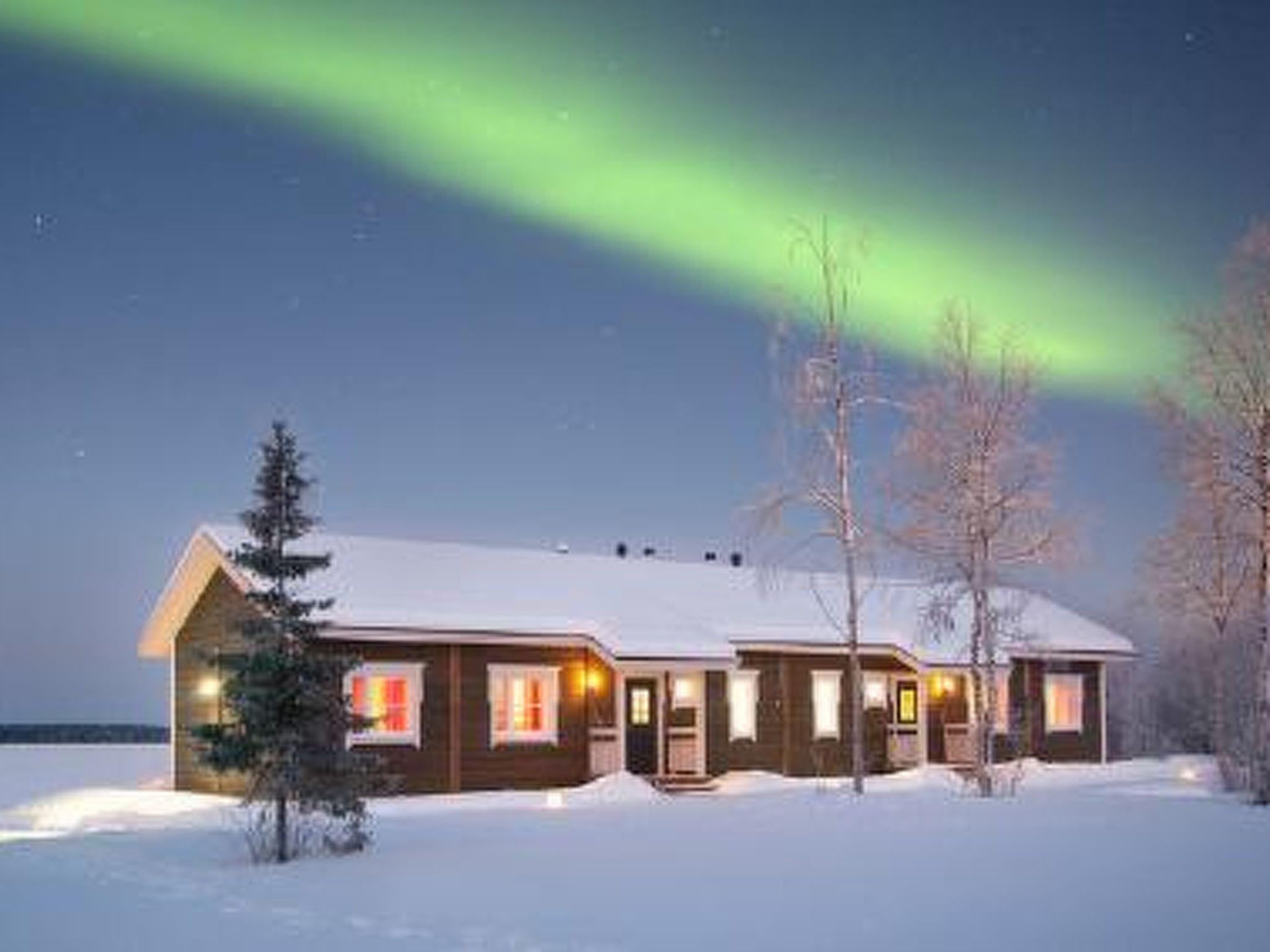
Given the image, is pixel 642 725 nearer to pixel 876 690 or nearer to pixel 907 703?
pixel 876 690

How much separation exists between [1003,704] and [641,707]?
12437 mm

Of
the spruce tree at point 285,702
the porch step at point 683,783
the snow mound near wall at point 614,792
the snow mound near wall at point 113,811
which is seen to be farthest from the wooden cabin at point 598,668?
the spruce tree at point 285,702

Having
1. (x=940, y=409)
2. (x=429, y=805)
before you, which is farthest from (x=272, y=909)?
(x=940, y=409)

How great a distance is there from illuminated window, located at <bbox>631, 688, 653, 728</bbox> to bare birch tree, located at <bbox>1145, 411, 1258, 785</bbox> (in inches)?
442

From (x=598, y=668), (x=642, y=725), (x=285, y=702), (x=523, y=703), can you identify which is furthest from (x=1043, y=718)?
(x=285, y=702)

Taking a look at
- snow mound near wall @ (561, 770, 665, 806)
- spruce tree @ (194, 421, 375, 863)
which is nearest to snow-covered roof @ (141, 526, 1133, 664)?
snow mound near wall @ (561, 770, 665, 806)

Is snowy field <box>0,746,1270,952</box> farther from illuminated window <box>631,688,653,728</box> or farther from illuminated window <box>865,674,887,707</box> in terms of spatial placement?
illuminated window <box>865,674,887,707</box>

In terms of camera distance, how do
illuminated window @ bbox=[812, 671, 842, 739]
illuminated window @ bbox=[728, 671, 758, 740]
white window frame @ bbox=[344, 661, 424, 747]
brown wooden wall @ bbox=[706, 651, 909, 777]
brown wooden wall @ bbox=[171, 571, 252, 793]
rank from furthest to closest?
illuminated window @ bbox=[812, 671, 842, 739] < illuminated window @ bbox=[728, 671, 758, 740] < brown wooden wall @ bbox=[706, 651, 909, 777] < brown wooden wall @ bbox=[171, 571, 252, 793] < white window frame @ bbox=[344, 661, 424, 747]

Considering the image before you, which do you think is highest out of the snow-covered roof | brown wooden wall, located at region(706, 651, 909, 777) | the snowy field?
the snow-covered roof

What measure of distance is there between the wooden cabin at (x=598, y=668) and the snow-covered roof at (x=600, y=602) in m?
0.07

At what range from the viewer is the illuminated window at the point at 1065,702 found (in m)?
47.9

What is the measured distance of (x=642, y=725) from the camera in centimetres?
3881

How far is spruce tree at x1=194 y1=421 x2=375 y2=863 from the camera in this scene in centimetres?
2256

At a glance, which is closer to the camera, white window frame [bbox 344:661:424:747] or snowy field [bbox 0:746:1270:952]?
snowy field [bbox 0:746:1270:952]
